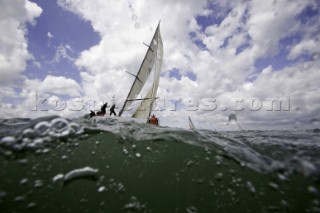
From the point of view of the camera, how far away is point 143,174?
5305 millimetres

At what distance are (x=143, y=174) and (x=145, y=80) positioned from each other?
19309 millimetres

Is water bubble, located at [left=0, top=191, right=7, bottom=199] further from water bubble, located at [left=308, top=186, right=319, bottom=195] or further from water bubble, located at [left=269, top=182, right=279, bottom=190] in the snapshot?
water bubble, located at [left=308, top=186, right=319, bottom=195]

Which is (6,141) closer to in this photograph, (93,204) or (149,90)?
(93,204)

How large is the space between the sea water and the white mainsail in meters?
15.6

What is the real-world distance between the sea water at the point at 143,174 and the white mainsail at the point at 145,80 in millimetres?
15628

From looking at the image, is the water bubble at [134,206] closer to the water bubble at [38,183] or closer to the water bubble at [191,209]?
the water bubble at [191,209]

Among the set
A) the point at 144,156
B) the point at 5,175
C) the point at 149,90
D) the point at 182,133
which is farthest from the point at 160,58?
the point at 5,175

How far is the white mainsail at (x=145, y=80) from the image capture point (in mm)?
22781

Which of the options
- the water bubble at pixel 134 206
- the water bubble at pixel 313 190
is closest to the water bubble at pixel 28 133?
the water bubble at pixel 134 206

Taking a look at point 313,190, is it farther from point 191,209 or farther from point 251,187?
point 191,209

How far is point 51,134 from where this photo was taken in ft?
19.8

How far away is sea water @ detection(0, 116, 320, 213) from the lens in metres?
4.26

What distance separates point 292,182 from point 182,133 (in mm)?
3751

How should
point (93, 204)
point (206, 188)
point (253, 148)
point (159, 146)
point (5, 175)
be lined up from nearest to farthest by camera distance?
point (93, 204) → point (5, 175) → point (206, 188) → point (159, 146) → point (253, 148)
